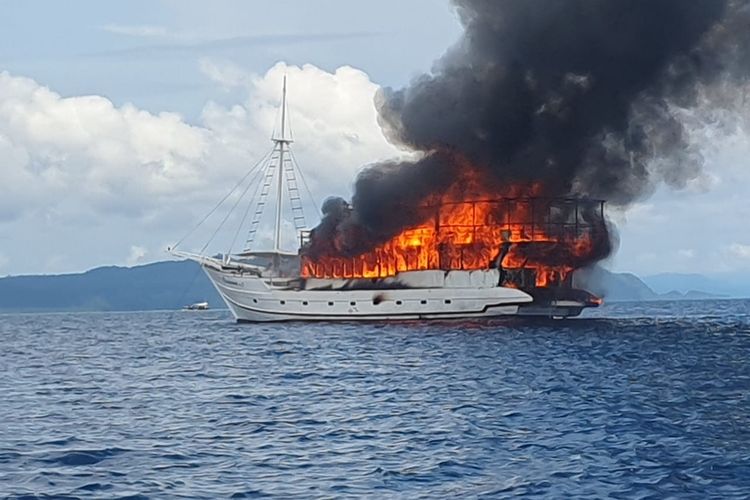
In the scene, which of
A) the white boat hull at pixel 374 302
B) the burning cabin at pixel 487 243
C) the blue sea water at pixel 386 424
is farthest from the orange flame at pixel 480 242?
the blue sea water at pixel 386 424

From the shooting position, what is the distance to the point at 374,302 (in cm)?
10644

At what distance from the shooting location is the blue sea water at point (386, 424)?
26.7 metres

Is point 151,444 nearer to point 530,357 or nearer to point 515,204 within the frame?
point 530,357

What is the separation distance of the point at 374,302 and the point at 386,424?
228ft

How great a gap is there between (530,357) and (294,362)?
615 inches

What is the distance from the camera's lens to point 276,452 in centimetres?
3133

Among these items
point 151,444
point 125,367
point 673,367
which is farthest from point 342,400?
point 125,367

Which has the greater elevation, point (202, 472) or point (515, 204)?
point (515, 204)

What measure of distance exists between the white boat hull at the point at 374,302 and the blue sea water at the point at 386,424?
31.4 metres

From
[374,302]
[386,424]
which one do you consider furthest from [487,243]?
[386,424]

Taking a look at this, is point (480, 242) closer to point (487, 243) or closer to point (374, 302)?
point (487, 243)

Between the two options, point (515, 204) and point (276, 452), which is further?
point (515, 204)

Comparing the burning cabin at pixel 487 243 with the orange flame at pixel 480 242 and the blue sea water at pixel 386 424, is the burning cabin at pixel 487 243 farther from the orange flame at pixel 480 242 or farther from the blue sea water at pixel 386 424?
the blue sea water at pixel 386 424

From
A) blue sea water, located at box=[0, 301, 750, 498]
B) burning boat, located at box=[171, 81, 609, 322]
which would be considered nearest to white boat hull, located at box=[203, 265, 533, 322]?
burning boat, located at box=[171, 81, 609, 322]
